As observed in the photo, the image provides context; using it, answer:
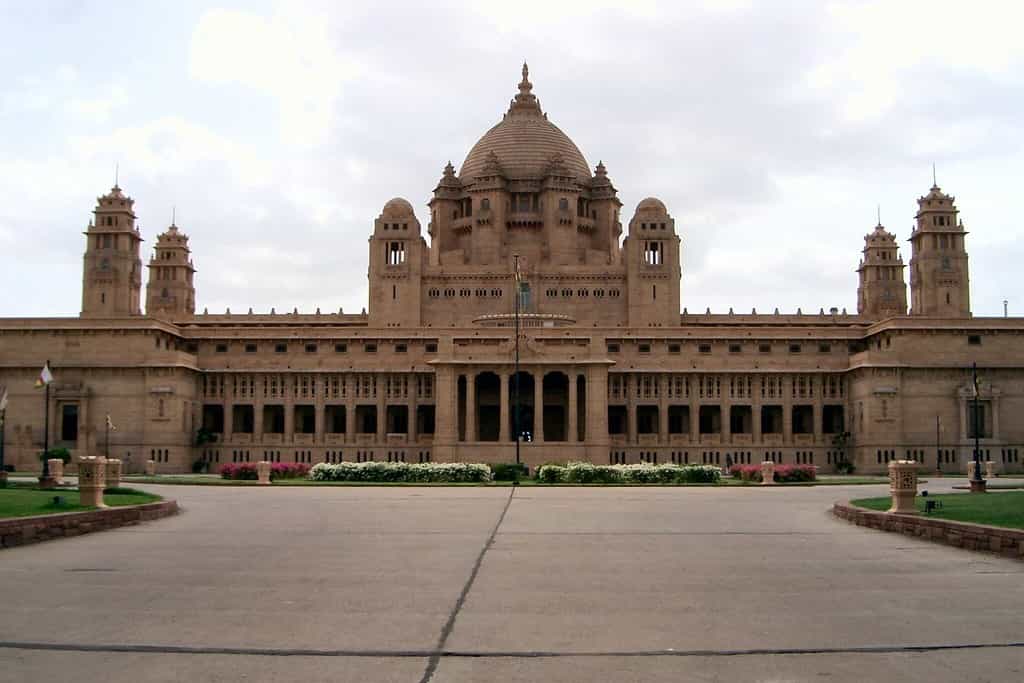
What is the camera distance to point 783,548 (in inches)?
1039

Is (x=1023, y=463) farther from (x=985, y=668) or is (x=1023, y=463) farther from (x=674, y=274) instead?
(x=985, y=668)

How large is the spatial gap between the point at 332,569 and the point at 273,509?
16.7 meters

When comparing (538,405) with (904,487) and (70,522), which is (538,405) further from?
(70,522)

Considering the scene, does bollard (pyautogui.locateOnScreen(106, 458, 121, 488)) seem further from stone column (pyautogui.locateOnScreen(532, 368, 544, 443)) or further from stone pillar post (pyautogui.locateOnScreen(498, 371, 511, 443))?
stone column (pyautogui.locateOnScreen(532, 368, 544, 443))

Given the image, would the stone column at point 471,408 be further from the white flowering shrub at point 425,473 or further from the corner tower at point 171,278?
the corner tower at point 171,278

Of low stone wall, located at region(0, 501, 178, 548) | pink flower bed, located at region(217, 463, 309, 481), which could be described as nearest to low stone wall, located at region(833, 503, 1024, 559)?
low stone wall, located at region(0, 501, 178, 548)

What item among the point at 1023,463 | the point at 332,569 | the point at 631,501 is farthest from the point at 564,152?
the point at 332,569

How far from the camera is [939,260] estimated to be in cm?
10906

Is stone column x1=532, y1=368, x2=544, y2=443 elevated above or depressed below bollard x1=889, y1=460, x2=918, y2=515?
above

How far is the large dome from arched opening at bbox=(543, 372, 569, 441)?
30.9 metres

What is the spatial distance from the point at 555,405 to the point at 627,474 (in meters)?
31.9

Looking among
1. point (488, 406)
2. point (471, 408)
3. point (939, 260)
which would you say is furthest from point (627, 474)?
point (939, 260)

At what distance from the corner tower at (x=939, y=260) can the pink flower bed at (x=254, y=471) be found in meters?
64.4

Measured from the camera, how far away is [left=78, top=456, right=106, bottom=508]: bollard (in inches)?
1351
